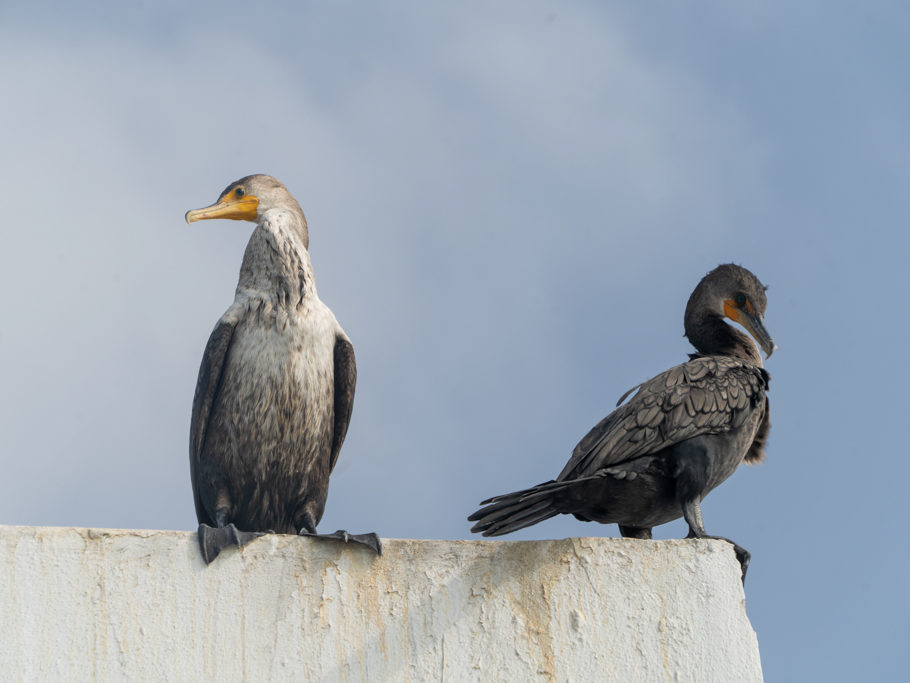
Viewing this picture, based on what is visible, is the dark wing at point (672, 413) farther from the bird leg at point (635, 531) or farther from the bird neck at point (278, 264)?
the bird neck at point (278, 264)

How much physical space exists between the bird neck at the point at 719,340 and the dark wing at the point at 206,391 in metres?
2.56

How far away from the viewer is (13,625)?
4.59 m

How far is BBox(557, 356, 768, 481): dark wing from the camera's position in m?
5.42

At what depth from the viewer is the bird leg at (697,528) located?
525 centimetres

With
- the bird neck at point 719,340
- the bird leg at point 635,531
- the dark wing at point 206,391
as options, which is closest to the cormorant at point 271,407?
the dark wing at point 206,391

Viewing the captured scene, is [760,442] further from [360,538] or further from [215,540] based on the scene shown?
[215,540]

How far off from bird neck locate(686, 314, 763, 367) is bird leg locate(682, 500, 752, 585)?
3.51 feet


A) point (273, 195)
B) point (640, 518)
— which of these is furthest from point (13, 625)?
point (273, 195)

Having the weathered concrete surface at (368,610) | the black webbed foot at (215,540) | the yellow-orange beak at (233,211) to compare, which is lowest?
the weathered concrete surface at (368,610)

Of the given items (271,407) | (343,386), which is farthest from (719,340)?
(271,407)

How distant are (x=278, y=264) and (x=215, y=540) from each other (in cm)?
215

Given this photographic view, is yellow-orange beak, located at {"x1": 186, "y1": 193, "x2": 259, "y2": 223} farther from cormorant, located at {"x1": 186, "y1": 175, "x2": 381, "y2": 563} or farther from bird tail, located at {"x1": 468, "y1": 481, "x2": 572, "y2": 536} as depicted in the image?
bird tail, located at {"x1": 468, "y1": 481, "x2": 572, "y2": 536}

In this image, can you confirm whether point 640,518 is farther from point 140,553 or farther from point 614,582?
point 140,553

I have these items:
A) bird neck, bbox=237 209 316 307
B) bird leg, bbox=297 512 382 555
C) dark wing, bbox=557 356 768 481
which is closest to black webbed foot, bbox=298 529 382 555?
bird leg, bbox=297 512 382 555
